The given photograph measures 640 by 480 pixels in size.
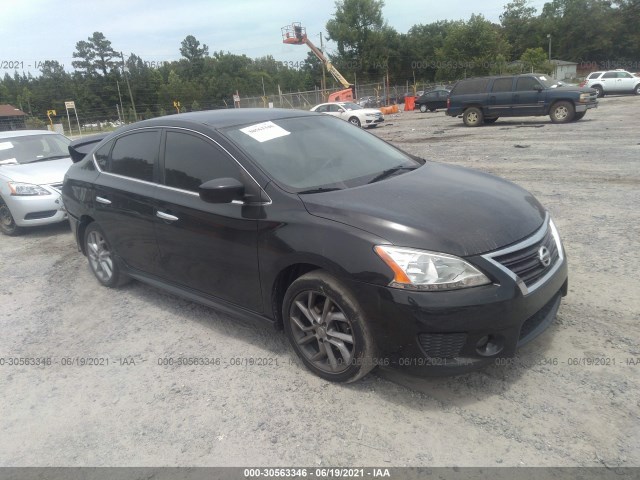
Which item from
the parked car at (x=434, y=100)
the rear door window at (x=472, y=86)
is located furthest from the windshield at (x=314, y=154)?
the parked car at (x=434, y=100)

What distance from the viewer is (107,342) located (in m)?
3.94

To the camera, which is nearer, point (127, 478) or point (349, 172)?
point (127, 478)

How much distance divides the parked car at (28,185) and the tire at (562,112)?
1530 centimetres

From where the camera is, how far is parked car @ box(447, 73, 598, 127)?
16359 mm

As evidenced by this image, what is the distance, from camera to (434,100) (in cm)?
3128

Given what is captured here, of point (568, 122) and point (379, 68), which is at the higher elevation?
point (379, 68)

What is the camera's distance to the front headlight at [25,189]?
7.07 metres

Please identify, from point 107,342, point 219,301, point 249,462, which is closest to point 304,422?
point 249,462

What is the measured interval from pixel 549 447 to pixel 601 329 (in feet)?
4.52

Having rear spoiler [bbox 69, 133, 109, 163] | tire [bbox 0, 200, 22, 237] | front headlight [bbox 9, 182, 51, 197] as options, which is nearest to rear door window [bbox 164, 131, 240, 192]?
rear spoiler [bbox 69, 133, 109, 163]

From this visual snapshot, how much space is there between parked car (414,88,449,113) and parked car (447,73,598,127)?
41.4 feet

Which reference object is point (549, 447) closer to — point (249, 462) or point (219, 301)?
point (249, 462)

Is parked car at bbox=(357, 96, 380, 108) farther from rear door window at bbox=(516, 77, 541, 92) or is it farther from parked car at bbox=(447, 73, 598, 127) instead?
rear door window at bbox=(516, 77, 541, 92)

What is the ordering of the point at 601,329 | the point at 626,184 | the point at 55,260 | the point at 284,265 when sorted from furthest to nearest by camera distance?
the point at 626,184, the point at 55,260, the point at 601,329, the point at 284,265
